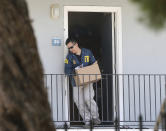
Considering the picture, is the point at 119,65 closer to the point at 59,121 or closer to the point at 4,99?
the point at 59,121

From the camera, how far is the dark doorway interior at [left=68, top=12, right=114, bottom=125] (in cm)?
916


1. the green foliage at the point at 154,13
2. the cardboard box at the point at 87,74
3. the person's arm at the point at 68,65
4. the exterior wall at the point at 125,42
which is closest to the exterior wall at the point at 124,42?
the exterior wall at the point at 125,42

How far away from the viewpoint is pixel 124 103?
8.81m

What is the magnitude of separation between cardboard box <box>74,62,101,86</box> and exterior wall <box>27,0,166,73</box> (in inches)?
28.3

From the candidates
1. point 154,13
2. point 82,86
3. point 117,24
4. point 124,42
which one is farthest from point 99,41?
point 154,13

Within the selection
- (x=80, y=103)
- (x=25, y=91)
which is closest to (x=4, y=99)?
(x=25, y=91)

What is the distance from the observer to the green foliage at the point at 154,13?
10.8 feet

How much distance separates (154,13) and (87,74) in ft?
15.5

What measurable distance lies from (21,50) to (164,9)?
1154 mm

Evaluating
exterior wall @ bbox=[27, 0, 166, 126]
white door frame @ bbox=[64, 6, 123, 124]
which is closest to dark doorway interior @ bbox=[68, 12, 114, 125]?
white door frame @ bbox=[64, 6, 123, 124]

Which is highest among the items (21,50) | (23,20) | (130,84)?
(23,20)

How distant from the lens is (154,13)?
3324mm

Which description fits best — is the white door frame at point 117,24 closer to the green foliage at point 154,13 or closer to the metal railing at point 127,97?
the metal railing at point 127,97

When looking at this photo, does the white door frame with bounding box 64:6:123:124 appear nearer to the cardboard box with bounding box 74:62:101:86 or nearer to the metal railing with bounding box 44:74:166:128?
the metal railing with bounding box 44:74:166:128
